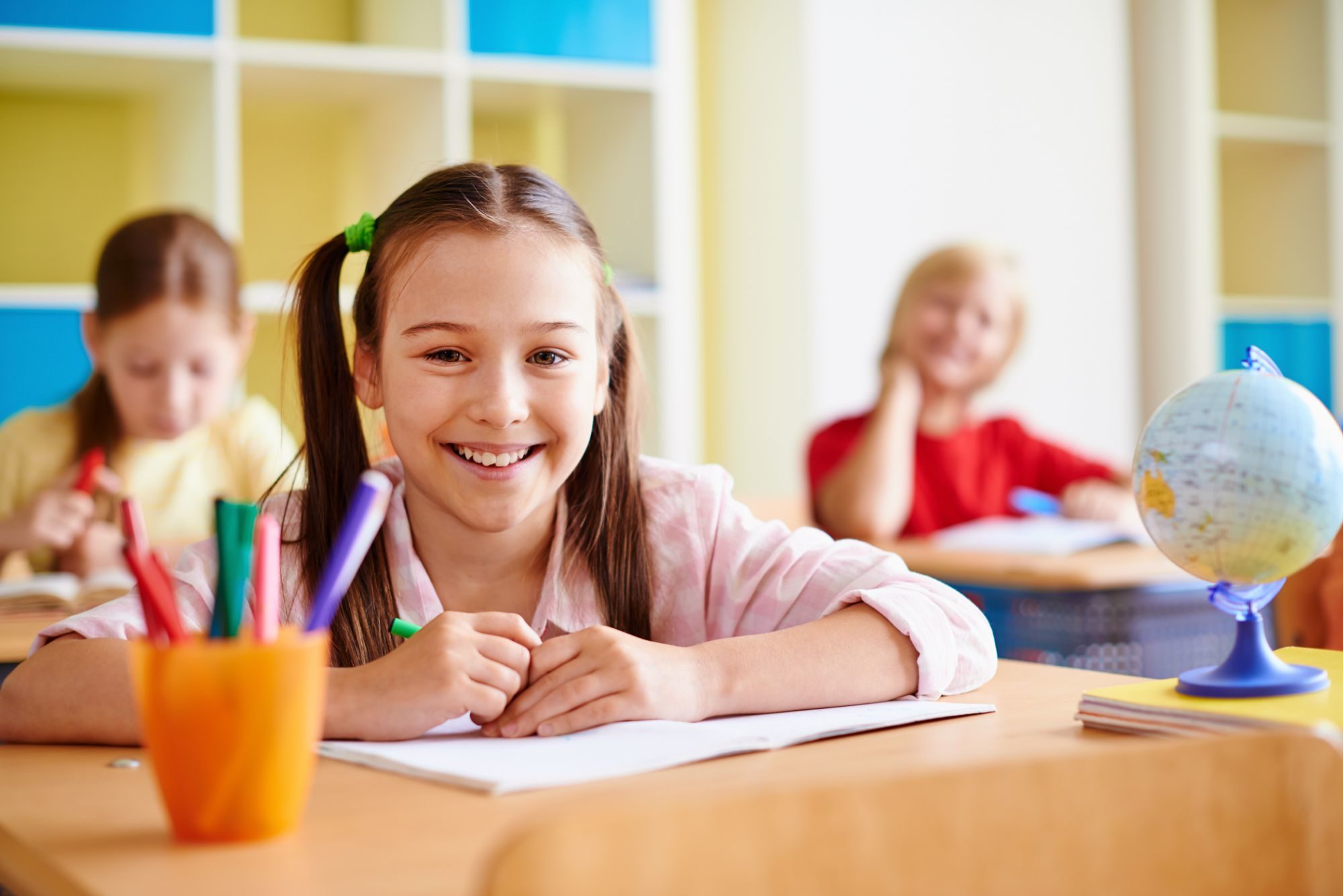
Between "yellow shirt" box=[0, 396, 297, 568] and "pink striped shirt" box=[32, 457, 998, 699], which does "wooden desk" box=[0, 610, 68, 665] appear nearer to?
"pink striped shirt" box=[32, 457, 998, 699]

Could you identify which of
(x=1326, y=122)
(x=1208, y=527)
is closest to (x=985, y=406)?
(x=1326, y=122)

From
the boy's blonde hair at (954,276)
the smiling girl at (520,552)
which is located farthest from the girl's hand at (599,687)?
the boy's blonde hair at (954,276)

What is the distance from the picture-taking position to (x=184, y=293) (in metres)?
2.36

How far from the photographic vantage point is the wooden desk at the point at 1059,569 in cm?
209

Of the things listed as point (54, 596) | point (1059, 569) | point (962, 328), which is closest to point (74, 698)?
point (54, 596)

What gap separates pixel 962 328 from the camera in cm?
294

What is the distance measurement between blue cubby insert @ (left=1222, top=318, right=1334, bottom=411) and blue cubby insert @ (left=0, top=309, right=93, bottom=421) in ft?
9.98

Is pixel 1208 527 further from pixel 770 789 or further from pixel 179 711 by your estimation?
pixel 179 711

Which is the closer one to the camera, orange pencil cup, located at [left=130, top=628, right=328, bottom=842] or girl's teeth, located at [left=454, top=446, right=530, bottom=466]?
orange pencil cup, located at [left=130, top=628, right=328, bottom=842]

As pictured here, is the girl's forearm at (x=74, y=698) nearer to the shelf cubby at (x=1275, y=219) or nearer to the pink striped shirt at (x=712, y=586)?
the pink striped shirt at (x=712, y=586)

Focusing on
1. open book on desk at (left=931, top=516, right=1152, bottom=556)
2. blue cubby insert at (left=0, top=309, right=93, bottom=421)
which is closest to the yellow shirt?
blue cubby insert at (left=0, top=309, right=93, bottom=421)

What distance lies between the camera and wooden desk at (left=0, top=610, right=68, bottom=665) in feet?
4.87

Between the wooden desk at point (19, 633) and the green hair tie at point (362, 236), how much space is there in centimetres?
48

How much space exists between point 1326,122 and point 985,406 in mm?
1532
